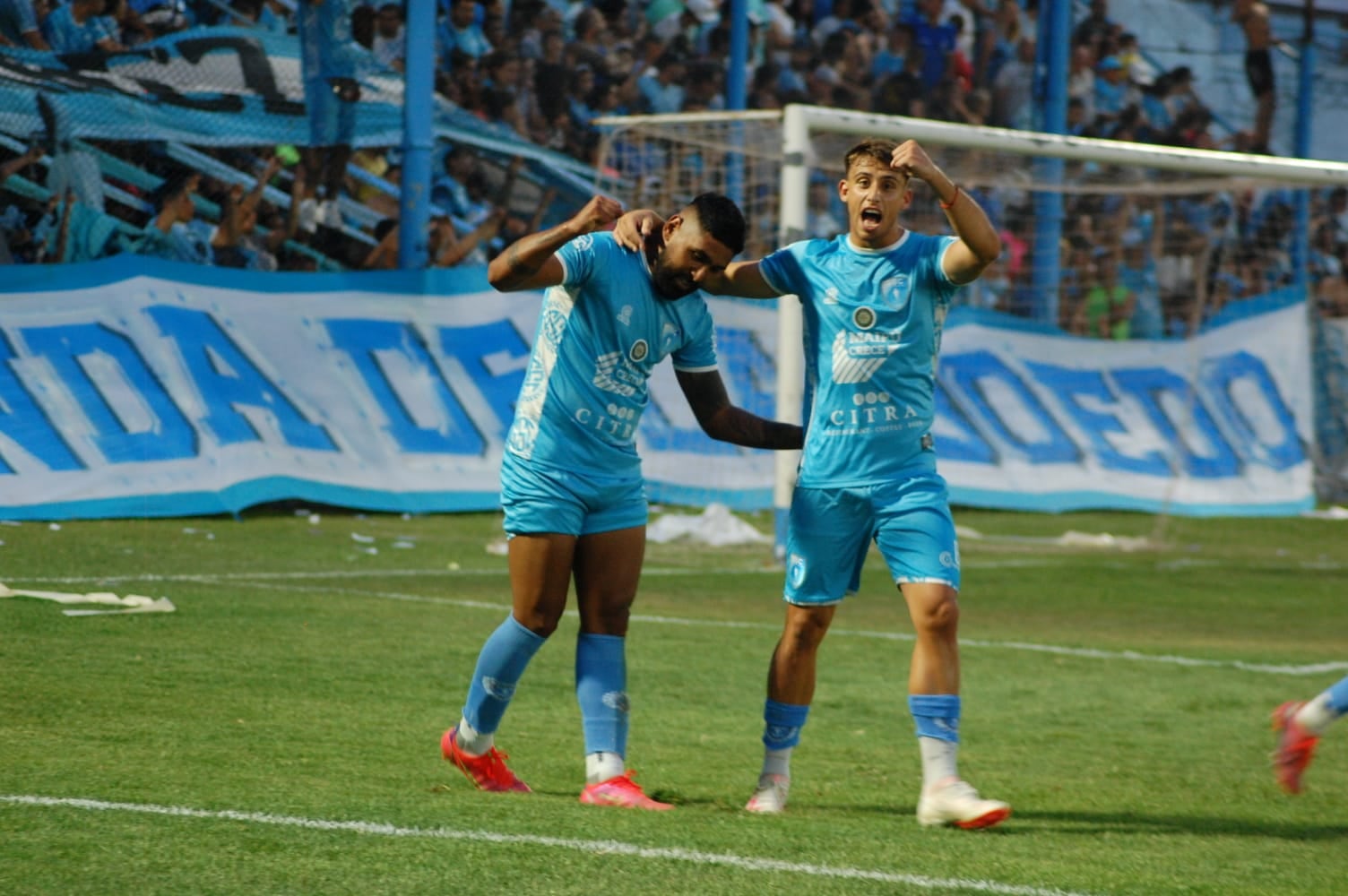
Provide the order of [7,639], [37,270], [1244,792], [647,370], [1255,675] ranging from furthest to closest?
[37,270] < [1255,675] < [7,639] < [1244,792] < [647,370]

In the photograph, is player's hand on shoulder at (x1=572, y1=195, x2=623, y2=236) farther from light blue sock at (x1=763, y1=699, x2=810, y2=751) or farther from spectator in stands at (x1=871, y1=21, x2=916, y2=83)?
spectator in stands at (x1=871, y1=21, x2=916, y2=83)

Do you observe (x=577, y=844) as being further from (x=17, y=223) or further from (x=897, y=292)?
(x=17, y=223)

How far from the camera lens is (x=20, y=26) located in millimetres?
13977

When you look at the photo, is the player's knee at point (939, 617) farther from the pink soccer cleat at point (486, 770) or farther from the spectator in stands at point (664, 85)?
the spectator in stands at point (664, 85)

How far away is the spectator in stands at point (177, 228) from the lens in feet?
48.0

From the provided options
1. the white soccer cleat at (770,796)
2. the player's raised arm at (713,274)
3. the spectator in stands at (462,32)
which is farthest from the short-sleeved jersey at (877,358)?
the spectator in stands at (462,32)

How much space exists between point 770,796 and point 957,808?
24.1 inches

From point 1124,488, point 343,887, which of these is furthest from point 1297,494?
point 343,887

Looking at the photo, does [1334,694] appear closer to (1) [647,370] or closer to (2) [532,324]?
(1) [647,370]

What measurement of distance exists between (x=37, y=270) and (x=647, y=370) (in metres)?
8.78

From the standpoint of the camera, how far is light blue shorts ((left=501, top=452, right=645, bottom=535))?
5.50m

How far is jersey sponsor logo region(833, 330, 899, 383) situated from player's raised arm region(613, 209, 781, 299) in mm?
304

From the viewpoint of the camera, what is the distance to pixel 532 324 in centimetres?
1594

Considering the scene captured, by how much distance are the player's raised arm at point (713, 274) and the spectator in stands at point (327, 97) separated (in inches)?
411
